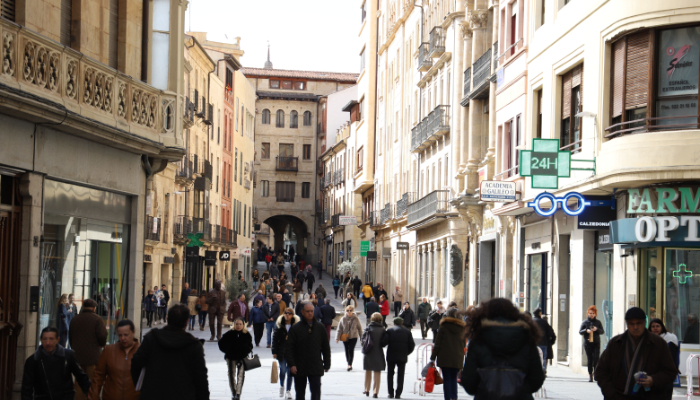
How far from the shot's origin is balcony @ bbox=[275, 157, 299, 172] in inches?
3784

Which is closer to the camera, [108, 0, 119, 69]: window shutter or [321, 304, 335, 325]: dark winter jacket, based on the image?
[108, 0, 119, 69]: window shutter

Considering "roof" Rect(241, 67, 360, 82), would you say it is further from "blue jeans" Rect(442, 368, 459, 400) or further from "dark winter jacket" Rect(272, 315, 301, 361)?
"blue jeans" Rect(442, 368, 459, 400)

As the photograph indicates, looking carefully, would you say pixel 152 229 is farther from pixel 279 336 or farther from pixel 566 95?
pixel 279 336

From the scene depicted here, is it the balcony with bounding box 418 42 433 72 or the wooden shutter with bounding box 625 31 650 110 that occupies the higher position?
the balcony with bounding box 418 42 433 72

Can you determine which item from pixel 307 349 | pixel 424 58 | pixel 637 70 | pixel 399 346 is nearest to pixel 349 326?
pixel 399 346

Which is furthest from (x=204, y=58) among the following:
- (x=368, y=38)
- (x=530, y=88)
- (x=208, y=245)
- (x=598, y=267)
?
(x=598, y=267)

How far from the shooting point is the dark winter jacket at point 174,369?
825 centimetres

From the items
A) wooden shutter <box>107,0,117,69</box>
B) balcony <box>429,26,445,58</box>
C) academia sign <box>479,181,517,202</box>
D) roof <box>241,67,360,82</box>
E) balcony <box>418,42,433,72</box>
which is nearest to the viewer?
wooden shutter <box>107,0,117,69</box>

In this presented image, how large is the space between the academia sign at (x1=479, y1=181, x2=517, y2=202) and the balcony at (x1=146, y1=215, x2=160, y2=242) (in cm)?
1817

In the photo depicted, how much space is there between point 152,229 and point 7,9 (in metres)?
28.4

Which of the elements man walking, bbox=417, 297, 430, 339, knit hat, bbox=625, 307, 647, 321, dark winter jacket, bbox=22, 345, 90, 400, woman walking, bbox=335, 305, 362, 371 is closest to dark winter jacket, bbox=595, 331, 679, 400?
knit hat, bbox=625, 307, 647, 321

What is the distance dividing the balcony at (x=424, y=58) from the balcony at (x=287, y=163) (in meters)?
50.9

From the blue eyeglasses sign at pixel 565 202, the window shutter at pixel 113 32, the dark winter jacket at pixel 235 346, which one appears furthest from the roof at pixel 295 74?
the dark winter jacket at pixel 235 346

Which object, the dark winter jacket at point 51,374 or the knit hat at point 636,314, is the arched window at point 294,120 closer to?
the dark winter jacket at point 51,374
